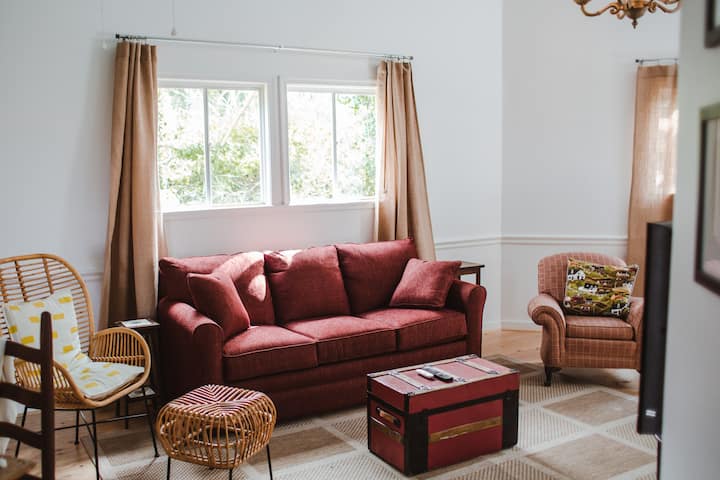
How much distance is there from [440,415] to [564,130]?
3.18 meters

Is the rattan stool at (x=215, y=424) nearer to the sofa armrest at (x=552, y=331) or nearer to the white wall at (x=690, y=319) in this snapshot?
the white wall at (x=690, y=319)

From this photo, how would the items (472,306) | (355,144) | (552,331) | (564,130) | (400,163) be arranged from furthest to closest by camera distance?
(564,130) → (355,144) → (400,163) → (472,306) → (552,331)

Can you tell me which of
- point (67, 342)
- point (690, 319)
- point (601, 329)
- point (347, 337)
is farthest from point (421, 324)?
point (690, 319)

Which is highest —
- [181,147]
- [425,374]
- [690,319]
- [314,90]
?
[314,90]

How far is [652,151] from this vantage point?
5.27 m

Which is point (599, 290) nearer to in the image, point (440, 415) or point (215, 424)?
point (440, 415)

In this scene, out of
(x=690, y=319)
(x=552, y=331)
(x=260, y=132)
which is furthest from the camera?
(x=260, y=132)

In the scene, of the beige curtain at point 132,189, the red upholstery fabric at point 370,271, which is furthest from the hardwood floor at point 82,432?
the red upholstery fabric at point 370,271

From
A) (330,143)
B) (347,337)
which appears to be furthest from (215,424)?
(330,143)

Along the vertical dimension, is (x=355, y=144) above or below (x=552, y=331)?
above

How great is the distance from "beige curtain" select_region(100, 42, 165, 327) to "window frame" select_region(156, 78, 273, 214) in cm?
24

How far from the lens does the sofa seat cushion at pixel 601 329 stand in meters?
4.23

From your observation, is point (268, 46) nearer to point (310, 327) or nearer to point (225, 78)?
point (225, 78)

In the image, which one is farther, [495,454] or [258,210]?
[258,210]
